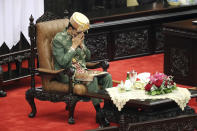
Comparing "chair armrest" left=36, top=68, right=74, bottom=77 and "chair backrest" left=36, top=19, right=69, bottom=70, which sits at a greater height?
"chair backrest" left=36, top=19, right=69, bottom=70

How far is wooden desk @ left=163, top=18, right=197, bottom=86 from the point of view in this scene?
7.73 metres

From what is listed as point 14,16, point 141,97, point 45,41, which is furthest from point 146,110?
point 14,16

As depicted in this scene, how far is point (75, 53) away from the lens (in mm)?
6242

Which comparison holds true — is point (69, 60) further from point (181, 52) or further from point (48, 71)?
point (181, 52)

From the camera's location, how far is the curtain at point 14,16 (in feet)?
25.3

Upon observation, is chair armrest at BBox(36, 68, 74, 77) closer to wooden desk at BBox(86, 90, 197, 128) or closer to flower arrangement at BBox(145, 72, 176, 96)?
wooden desk at BBox(86, 90, 197, 128)

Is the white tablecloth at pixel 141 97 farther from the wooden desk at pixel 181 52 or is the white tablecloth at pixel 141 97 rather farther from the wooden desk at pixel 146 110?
the wooden desk at pixel 181 52

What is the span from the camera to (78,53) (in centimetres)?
633

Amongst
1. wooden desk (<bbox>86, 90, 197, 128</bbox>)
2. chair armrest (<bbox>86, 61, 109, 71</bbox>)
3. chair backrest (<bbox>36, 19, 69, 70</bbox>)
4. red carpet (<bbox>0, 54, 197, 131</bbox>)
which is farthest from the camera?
chair armrest (<bbox>86, 61, 109, 71</bbox>)

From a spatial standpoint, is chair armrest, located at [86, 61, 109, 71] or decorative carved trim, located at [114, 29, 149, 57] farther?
decorative carved trim, located at [114, 29, 149, 57]

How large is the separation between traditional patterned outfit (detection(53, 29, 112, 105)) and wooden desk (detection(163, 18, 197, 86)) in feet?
6.36

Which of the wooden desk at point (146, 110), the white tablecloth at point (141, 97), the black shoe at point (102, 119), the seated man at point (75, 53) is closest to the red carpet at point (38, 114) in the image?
the black shoe at point (102, 119)

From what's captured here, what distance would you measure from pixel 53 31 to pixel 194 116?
3.10m

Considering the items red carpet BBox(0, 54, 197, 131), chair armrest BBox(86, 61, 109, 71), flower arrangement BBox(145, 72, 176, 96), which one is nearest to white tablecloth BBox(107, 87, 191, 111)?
flower arrangement BBox(145, 72, 176, 96)
